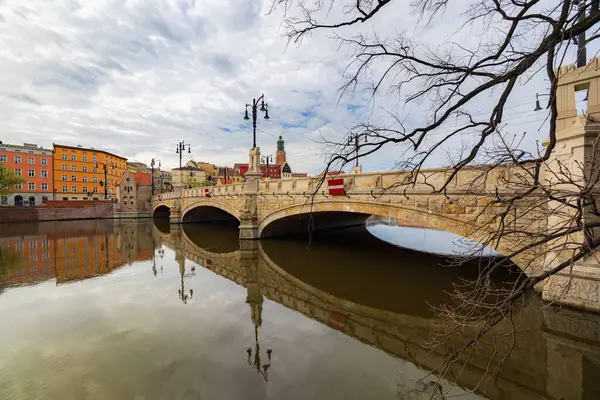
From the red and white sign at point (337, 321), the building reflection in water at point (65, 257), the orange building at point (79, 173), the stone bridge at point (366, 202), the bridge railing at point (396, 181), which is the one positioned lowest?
the building reflection in water at point (65, 257)

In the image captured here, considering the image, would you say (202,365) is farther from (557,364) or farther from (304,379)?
(557,364)

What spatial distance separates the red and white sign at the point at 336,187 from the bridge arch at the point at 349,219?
15.6 inches

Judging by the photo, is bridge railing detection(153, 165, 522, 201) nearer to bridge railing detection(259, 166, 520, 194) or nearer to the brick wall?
bridge railing detection(259, 166, 520, 194)

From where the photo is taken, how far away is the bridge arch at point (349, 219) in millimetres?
8078

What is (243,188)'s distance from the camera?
1731cm

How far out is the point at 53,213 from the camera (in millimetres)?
33594

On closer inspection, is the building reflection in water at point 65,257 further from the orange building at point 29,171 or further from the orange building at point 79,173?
the orange building at point 29,171

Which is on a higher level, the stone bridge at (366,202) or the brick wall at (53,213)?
the stone bridge at (366,202)

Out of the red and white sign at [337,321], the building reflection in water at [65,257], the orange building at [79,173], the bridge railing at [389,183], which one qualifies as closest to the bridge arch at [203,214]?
the building reflection in water at [65,257]

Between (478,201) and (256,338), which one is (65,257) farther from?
(478,201)

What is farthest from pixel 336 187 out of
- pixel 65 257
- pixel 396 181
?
pixel 65 257

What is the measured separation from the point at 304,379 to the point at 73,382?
3.31m

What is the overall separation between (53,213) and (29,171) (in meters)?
15.5

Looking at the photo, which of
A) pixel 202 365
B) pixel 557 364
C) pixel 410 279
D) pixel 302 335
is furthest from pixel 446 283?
pixel 202 365
